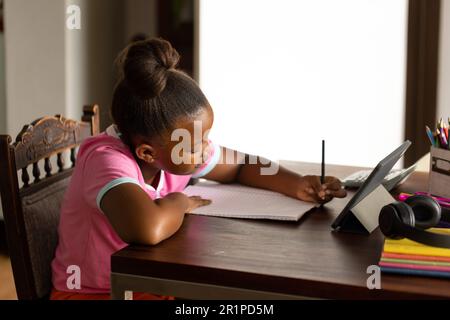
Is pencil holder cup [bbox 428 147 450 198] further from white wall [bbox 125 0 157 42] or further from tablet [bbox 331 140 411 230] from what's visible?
white wall [bbox 125 0 157 42]

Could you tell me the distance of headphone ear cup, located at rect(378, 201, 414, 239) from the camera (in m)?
0.91

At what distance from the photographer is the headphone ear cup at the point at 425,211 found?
38.3 inches

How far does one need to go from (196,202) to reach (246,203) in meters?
0.09

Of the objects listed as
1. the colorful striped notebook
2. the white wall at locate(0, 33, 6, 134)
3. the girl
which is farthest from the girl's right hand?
the white wall at locate(0, 33, 6, 134)

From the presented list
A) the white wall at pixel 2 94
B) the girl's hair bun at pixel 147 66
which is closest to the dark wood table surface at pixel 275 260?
the girl's hair bun at pixel 147 66

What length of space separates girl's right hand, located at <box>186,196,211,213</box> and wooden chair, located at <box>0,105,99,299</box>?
11.9 inches

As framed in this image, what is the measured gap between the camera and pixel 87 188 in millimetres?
1114

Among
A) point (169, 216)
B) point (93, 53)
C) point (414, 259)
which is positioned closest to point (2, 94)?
point (93, 53)

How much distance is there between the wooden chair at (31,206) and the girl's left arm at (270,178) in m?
0.34

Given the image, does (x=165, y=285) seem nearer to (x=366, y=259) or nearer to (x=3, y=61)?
(x=366, y=259)

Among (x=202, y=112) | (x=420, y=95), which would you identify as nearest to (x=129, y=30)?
(x=420, y=95)

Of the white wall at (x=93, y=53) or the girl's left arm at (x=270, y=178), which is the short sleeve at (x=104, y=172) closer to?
the girl's left arm at (x=270, y=178)

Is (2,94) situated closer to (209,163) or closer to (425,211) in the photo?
(209,163)
